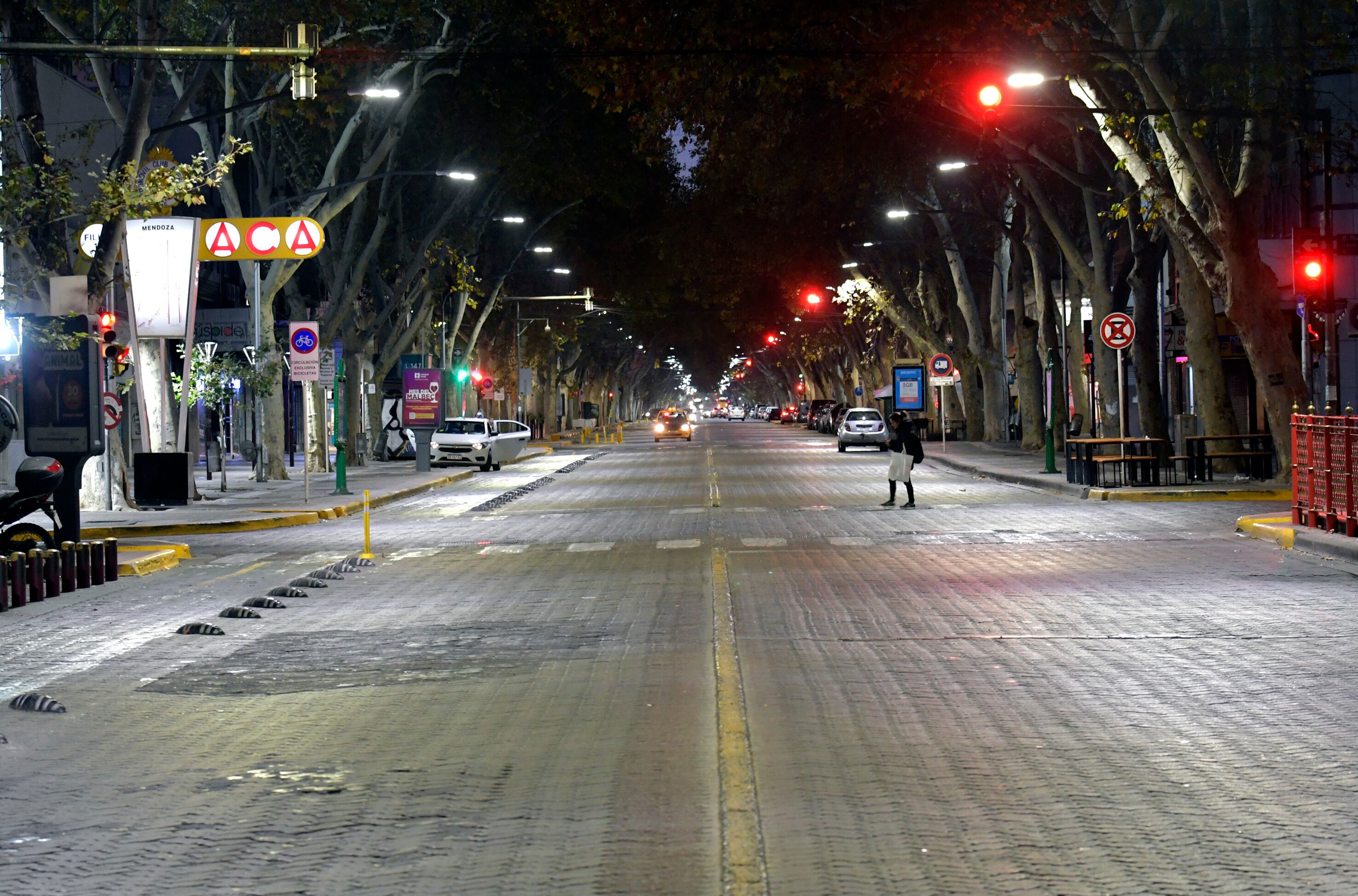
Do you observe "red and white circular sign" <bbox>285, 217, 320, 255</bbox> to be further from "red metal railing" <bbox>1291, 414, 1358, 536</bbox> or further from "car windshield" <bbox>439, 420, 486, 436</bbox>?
"red metal railing" <bbox>1291, 414, 1358, 536</bbox>

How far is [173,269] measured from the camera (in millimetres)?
28391

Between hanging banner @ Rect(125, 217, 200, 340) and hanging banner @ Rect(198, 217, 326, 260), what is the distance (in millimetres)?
3197

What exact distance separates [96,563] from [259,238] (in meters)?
16.1

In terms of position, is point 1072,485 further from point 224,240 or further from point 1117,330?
point 224,240

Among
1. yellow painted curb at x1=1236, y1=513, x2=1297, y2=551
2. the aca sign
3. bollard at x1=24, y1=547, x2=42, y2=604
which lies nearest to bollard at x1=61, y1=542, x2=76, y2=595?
bollard at x1=24, y1=547, x2=42, y2=604

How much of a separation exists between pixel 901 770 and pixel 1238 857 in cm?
183

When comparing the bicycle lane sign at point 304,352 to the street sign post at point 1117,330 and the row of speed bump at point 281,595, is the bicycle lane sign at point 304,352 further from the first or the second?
the street sign post at point 1117,330

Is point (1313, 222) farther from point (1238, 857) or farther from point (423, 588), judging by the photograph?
point (1238, 857)

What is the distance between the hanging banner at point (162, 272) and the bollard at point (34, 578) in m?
12.7

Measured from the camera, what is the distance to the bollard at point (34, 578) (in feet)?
52.7

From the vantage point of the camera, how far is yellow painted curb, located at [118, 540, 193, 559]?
67.6ft

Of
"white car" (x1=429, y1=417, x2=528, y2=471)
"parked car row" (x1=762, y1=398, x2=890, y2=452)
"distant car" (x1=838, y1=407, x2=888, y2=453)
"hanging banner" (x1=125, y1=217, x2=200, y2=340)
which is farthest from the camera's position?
"parked car row" (x1=762, y1=398, x2=890, y2=452)

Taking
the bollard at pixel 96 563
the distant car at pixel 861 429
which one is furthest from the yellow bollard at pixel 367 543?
the distant car at pixel 861 429

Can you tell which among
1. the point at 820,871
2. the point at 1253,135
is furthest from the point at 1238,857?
the point at 1253,135
